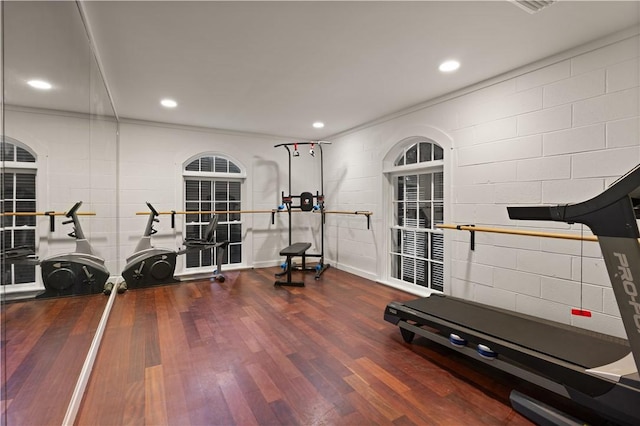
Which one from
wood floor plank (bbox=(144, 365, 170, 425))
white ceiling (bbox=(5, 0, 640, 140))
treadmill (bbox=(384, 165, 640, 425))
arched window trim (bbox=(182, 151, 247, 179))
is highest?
white ceiling (bbox=(5, 0, 640, 140))

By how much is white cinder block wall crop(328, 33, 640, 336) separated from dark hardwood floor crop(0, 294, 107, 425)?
3551 mm

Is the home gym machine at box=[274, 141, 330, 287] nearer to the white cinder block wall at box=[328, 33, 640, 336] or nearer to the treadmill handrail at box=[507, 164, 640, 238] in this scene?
the white cinder block wall at box=[328, 33, 640, 336]

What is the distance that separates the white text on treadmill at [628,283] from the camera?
49.8 inches

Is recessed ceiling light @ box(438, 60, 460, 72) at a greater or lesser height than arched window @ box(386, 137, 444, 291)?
greater

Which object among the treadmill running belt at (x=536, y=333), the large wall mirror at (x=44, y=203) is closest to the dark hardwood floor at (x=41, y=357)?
the large wall mirror at (x=44, y=203)

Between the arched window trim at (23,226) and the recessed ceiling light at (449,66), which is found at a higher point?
the recessed ceiling light at (449,66)

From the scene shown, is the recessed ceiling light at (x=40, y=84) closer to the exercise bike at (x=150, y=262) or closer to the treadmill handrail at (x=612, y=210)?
the treadmill handrail at (x=612, y=210)

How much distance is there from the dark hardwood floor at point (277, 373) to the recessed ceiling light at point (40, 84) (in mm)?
1807

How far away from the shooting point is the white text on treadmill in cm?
126

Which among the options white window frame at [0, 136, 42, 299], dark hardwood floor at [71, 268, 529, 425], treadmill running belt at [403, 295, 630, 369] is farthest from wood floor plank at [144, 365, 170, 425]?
treadmill running belt at [403, 295, 630, 369]

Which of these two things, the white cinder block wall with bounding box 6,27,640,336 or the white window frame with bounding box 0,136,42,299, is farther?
the white cinder block wall with bounding box 6,27,640,336

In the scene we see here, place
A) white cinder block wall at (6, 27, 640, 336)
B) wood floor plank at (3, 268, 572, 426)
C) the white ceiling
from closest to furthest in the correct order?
wood floor plank at (3, 268, 572, 426) < the white ceiling < white cinder block wall at (6, 27, 640, 336)

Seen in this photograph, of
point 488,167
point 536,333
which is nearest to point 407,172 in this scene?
point 488,167

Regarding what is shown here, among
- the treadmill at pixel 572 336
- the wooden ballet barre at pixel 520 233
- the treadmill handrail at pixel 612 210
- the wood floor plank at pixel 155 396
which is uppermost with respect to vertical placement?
the treadmill handrail at pixel 612 210
